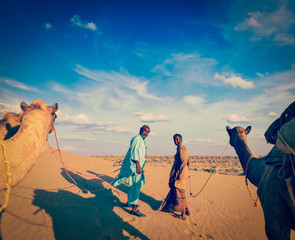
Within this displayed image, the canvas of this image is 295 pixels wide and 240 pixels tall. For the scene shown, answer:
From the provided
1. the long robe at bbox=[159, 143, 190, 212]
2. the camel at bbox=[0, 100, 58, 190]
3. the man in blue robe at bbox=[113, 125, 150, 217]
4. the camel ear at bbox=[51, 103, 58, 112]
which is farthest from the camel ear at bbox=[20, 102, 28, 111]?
the long robe at bbox=[159, 143, 190, 212]

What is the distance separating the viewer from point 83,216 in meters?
5.08

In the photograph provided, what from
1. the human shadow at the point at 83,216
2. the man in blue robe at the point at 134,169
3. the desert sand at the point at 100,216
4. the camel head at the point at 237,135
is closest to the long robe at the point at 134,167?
the man in blue robe at the point at 134,169

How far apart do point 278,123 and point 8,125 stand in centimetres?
707

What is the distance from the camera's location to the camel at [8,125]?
4391mm

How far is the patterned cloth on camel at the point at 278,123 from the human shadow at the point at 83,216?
4.36 meters

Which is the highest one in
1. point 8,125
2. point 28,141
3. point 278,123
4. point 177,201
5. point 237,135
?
point 278,123

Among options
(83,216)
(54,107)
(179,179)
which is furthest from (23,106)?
(179,179)

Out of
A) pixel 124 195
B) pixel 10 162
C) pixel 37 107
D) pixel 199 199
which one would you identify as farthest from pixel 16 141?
pixel 199 199

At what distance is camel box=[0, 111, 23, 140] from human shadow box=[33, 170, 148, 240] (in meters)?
2.66

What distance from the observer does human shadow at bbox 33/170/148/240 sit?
4.24m

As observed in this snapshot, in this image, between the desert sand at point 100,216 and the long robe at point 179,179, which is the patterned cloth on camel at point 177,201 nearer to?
the long robe at point 179,179

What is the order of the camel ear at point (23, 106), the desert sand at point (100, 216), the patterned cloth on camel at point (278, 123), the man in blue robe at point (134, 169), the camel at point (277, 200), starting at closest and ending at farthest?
1. the camel at point (277, 200)
2. the patterned cloth on camel at point (278, 123)
3. the camel ear at point (23, 106)
4. the desert sand at point (100, 216)
5. the man in blue robe at point (134, 169)

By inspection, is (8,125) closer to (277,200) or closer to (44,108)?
(44,108)

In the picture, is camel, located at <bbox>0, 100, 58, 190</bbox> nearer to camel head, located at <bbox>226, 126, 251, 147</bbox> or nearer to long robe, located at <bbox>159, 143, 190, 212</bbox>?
long robe, located at <bbox>159, 143, 190, 212</bbox>
